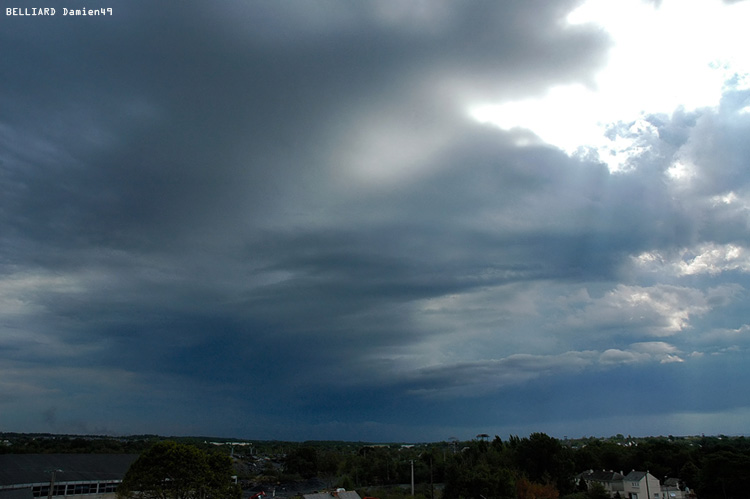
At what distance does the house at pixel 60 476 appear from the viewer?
65875 mm

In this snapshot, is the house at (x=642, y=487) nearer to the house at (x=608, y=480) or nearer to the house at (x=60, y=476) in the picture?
the house at (x=608, y=480)

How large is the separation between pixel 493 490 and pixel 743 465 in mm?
43041

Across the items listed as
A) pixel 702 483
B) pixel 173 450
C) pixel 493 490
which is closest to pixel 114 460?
pixel 173 450

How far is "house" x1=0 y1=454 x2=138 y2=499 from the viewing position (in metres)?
65.9

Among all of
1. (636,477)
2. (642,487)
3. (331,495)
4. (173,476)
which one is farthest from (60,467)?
(636,477)

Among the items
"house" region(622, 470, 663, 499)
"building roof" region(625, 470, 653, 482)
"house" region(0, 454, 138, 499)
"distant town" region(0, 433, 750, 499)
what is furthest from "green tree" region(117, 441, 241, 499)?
"building roof" region(625, 470, 653, 482)

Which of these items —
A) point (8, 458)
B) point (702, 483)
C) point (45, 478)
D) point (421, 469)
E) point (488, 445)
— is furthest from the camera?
point (488, 445)

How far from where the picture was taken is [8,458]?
242 feet

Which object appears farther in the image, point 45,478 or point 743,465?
point 743,465

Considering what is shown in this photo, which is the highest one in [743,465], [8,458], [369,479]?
[8,458]

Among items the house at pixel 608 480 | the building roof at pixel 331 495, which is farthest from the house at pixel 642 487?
the building roof at pixel 331 495

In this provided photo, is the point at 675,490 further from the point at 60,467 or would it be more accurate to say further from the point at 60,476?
the point at 60,467

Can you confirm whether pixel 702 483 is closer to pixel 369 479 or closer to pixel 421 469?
pixel 421 469

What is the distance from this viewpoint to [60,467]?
244ft
